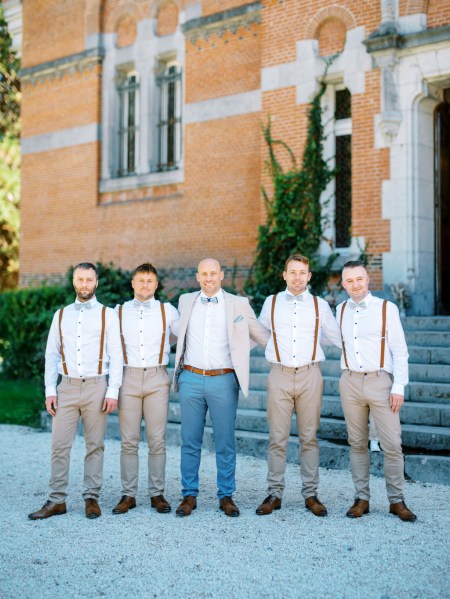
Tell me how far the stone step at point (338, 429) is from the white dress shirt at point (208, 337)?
6.83 feet

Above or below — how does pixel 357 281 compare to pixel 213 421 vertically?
above

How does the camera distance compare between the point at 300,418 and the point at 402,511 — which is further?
the point at 300,418

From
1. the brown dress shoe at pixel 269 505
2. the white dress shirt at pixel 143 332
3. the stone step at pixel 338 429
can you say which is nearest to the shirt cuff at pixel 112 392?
the white dress shirt at pixel 143 332

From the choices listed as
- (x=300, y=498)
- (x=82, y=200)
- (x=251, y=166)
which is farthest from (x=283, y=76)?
(x=300, y=498)

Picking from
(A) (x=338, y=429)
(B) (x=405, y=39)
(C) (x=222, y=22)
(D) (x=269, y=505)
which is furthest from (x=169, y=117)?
(D) (x=269, y=505)

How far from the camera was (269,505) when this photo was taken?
5.25m

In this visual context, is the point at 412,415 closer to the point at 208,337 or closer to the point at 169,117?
the point at 208,337

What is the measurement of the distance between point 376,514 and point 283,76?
309 inches

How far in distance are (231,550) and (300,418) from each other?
4.16 ft

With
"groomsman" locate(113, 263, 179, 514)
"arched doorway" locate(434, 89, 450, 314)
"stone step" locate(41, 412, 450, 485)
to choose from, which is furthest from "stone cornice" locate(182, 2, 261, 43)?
"groomsman" locate(113, 263, 179, 514)

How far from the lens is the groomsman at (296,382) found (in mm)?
5355

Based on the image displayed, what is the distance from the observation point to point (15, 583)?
3992mm

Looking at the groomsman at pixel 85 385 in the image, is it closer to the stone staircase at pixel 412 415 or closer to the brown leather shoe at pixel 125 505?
the brown leather shoe at pixel 125 505

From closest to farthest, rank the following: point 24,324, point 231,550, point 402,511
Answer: point 231,550 < point 402,511 < point 24,324
